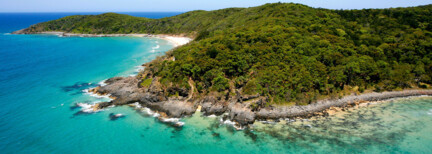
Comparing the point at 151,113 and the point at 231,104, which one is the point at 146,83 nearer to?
the point at 151,113

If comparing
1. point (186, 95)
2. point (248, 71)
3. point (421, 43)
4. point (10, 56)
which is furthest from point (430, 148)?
point (10, 56)

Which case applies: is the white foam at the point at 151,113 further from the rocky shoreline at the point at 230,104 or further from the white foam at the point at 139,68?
the white foam at the point at 139,68

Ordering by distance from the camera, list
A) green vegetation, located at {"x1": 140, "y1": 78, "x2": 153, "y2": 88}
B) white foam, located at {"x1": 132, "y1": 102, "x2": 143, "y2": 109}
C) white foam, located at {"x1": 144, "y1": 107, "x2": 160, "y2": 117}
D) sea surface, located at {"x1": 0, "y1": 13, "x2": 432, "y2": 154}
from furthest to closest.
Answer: green vegetation, located at {"x1": 140, "y1": 78, "x2": 153, "y2": 88}
white foam, located at {"x1": 132, "y1": 102, "x2": 143, "y2": 109}
white foam, located at {"x1": 144, "y1": 107, "x2": 160, "y2": 117}
sea surface, located at {"x1": 0, "y1": 13, "x2": 432, "y2": 154}

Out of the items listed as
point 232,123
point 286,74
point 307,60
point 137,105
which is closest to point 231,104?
point 232,123

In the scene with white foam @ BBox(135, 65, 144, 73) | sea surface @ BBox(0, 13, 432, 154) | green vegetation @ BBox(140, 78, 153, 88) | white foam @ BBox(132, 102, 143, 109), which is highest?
white foam @ BBox(135, 65, 144, 73)

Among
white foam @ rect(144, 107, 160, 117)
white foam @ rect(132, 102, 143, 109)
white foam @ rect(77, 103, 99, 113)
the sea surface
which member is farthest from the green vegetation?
white foam @ rect(77, 103, 99, 113)

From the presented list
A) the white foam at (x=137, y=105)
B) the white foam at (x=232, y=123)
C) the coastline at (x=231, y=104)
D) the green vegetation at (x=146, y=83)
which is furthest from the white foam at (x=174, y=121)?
the green vegetation at (x=146, y=83)

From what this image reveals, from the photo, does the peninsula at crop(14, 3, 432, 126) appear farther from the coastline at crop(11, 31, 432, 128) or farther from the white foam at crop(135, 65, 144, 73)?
the white foam at crop(135, 65, 144, 73)
